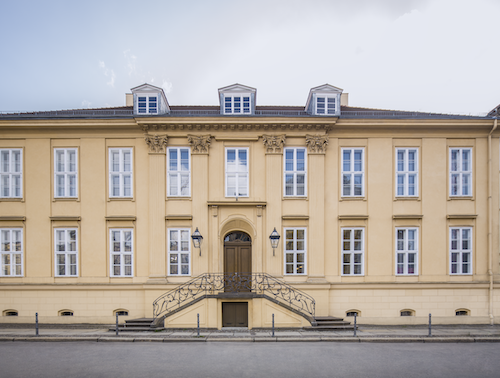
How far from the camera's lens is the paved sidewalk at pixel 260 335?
1218cm

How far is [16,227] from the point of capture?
15.0 metres

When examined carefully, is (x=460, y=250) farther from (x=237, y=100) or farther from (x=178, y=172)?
(x=178, y=172)

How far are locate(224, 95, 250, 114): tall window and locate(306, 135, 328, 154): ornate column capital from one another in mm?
3563

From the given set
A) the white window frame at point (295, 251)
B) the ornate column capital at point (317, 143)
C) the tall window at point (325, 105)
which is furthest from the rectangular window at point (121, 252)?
the tall window at point (325, 105)

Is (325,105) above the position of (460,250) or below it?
above

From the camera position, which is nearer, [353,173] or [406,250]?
[406,250]

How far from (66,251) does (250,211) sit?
9521mm

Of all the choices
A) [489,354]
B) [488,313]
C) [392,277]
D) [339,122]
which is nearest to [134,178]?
[339,122]

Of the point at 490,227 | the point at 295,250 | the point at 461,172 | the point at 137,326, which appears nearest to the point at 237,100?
the point at 295,250

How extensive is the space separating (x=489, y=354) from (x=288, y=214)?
938 cm

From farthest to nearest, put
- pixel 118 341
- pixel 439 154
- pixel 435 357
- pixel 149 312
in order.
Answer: pixel 439 154
pixel 149 312
pixel 118 341
pixel 435 357

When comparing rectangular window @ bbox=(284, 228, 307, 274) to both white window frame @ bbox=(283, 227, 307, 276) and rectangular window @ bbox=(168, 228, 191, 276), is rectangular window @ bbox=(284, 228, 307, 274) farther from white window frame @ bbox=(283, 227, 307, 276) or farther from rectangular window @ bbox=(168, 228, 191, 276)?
rectangular window @ bbox=(168, 228, 191, 276)

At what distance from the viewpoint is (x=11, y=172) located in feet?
49.6

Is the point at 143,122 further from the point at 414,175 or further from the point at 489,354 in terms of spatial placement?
the point at 489,354
